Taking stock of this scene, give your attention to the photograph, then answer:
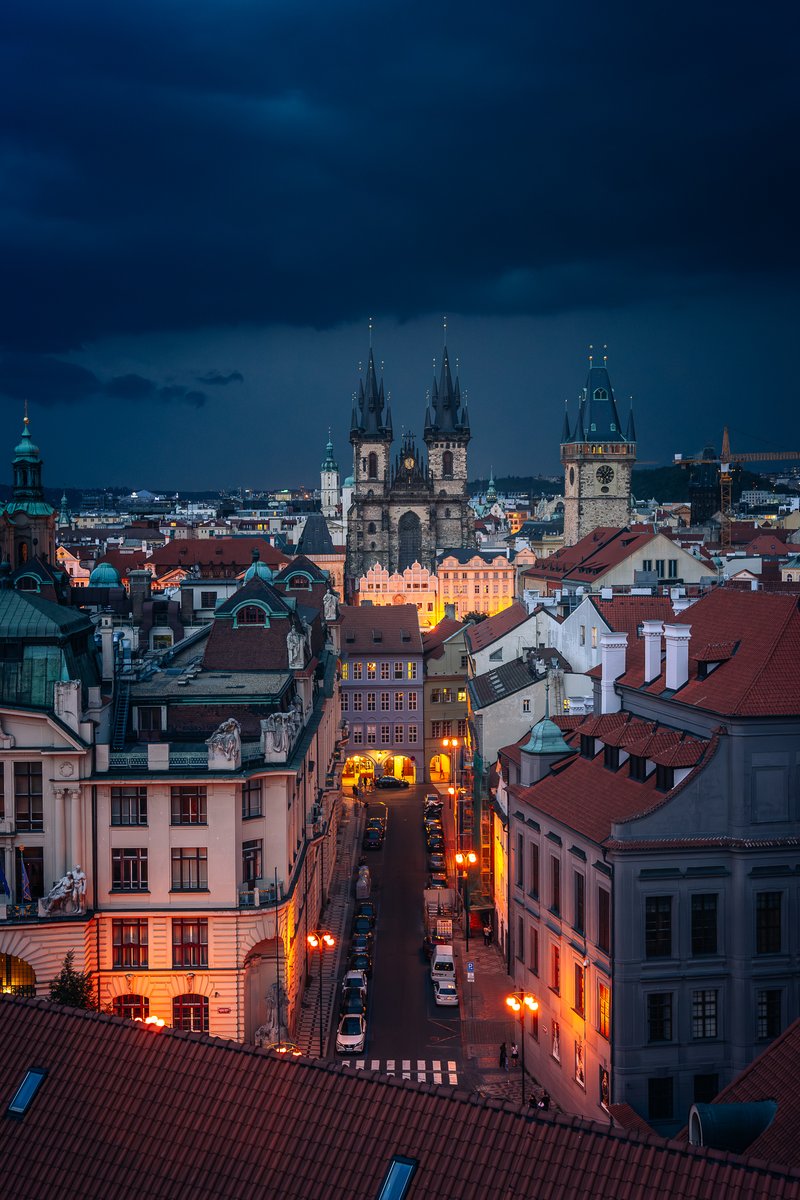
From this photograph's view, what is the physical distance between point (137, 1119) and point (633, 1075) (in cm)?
2126

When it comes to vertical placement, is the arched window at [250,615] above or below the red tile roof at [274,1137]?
above

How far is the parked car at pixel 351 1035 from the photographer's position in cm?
4781

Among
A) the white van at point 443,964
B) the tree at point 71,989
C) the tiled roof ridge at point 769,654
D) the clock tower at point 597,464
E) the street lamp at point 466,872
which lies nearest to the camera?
the tiled roof ridge at point 769,654

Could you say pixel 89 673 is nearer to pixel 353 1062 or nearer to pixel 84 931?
pixel 84 931

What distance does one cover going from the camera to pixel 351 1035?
4831 cm

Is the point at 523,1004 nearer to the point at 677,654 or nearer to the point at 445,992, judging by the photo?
the point at 445,992

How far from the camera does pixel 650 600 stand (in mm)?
64500

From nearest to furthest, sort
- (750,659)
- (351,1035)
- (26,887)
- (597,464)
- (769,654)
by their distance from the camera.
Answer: (769,654)
(750,659)
(26,887)
(351,1035)
(597,464)

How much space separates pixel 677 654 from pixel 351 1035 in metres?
17.9

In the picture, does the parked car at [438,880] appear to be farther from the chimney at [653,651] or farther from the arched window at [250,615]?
the chimney at [653,651]

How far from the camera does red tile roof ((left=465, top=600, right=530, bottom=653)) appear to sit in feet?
282

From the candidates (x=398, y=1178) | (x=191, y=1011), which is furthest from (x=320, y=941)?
(x=398, y=1178)

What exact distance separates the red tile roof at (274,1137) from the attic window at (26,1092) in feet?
0.32

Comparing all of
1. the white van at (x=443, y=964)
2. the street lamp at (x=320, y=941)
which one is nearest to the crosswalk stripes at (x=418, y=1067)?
the street lamp at (x=320, y=941)
